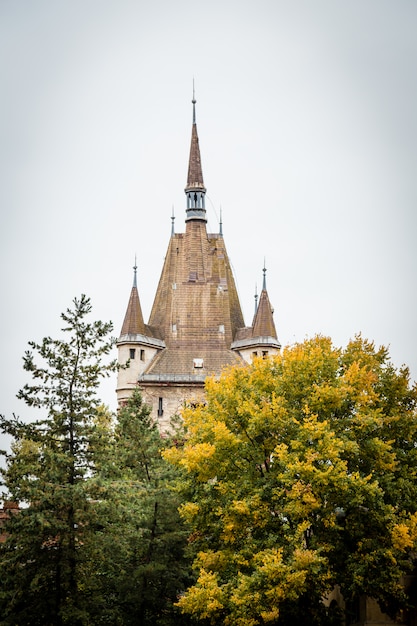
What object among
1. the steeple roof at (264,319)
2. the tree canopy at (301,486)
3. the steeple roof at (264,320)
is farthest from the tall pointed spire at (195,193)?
the tree canopy at (301,486)

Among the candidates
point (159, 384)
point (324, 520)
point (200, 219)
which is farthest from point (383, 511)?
point (200, 219)

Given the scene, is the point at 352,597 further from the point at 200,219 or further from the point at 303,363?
the point at 200,219

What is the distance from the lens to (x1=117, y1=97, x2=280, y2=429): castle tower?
269ft

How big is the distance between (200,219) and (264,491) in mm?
50810

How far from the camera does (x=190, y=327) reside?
85.9 meters

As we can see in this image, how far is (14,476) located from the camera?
38.6 meters

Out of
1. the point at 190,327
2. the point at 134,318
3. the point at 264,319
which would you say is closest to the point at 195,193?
the point at 190,327

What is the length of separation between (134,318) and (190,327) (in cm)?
439

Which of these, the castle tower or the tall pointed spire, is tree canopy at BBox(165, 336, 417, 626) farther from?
the tall pointed spire

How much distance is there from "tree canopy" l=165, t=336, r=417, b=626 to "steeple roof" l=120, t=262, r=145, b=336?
38.3 metres

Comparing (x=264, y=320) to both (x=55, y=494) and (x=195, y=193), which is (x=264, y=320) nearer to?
(x=195, y=193)

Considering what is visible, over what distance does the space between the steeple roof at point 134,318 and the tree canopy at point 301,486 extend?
126 feet

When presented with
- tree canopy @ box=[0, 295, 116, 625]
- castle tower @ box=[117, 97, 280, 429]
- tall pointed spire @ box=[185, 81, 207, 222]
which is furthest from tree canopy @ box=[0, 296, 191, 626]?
tall pointed spire @ box=[185, 81, 207, 222]

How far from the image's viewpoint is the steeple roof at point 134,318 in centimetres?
8356
